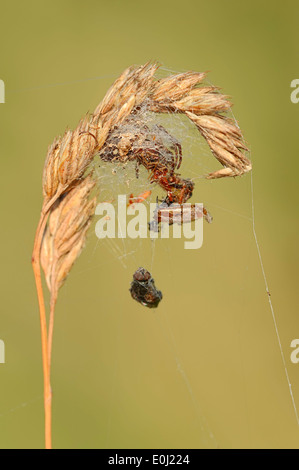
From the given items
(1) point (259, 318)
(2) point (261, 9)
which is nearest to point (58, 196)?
(1) point (259, 318)

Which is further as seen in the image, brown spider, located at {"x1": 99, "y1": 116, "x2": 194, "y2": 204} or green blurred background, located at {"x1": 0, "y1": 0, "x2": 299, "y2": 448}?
green blurred background, located at {"x1": 0, "y1": 0, "x2": 299, "y2": 448}

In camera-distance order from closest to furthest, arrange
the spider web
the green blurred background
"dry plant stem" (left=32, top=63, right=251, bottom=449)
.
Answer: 1. "dry plant stem" (left=32, top=63, right=251, bottom=449)
2. the spider web
3. the green blurred background

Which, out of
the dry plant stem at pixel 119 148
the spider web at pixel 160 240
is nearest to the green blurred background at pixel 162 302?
the spider web at pixel 160 240

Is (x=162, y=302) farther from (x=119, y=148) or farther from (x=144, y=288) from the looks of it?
(x=119, y=148)

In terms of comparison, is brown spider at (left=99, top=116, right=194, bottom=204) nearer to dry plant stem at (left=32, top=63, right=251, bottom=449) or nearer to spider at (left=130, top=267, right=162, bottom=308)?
dry plant stem at (left=32, top=63, right=251, bottom=449)

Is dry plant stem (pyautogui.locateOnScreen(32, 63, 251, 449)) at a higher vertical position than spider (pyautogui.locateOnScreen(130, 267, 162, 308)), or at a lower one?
higher

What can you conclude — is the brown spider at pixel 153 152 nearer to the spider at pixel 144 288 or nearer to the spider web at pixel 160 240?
the spider web at pixel 160 240

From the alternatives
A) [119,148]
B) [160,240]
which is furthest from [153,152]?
[160,240]

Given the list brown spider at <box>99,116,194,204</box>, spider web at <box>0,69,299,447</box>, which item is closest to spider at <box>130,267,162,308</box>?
spider web at <box>0,69,299,447</box>
